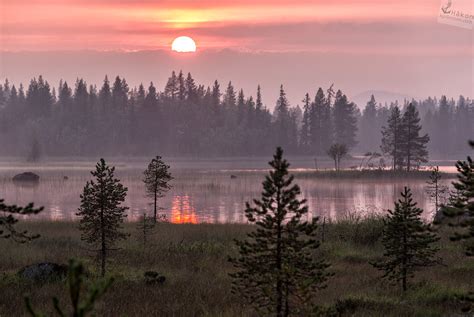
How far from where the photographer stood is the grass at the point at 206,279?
13.2 meters

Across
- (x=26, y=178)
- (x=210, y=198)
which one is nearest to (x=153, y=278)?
(x=210, y=198)

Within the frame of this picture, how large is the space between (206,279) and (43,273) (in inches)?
179

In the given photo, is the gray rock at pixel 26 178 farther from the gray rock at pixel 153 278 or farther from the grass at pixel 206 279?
the gray rock at pixel 153 278

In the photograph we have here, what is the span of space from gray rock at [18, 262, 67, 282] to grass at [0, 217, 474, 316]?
1.08 ft

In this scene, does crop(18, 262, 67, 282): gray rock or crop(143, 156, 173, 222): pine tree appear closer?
crop(18, 262, 67, 282): gray rock

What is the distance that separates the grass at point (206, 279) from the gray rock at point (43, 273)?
0.33m

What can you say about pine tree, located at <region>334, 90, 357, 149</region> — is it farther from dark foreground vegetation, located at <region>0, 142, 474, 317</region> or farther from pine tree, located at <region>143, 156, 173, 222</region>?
dark foreground vegetation, located at <region>0, 142, 474, 317</region>

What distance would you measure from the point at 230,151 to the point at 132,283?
13626 centimetres

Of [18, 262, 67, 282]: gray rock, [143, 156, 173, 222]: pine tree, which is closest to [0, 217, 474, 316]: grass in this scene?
[18, 262, 67, 282]: gray rock

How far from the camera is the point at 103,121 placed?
6196 inches

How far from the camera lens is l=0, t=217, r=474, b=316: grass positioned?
43.5ft

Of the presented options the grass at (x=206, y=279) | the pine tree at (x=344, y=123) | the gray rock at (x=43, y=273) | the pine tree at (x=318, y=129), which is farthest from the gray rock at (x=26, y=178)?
the pine tree at (x=344, y=123)

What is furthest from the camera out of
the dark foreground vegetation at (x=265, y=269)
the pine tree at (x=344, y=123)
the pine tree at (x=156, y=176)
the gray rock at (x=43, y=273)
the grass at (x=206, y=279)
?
the pine tree at (x=344, y=123)

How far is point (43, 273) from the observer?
16047 mm
